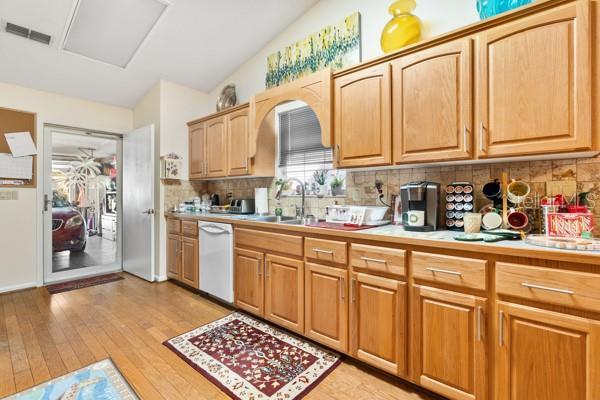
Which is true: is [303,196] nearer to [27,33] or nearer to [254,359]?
[254,359]

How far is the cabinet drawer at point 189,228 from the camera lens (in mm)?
3240

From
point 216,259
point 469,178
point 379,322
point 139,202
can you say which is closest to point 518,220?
point 469,178

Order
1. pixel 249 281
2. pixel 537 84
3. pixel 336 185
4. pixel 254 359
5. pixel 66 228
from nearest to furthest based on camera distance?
pixel 537 84, pixel 254 359, pixel 249 281, pixel 336 185, pixel 66 228

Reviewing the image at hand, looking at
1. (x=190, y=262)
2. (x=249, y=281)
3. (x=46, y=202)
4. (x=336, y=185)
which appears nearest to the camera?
(x=249, y=281)

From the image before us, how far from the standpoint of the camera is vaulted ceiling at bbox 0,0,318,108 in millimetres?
2674

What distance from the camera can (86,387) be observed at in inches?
67.3

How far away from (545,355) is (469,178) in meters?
1.14

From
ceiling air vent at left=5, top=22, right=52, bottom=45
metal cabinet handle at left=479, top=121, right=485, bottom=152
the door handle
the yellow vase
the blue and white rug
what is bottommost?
the blue and white rug

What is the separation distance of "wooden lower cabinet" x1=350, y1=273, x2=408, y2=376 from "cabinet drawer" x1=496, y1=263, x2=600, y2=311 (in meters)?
0.51

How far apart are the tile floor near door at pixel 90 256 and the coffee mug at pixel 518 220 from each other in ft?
15.8

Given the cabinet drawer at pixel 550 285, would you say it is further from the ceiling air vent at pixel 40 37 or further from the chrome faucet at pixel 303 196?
the ceiling air vent at pixel 40 37

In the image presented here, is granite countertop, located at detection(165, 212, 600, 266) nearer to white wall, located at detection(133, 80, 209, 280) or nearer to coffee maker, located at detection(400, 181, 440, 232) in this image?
coffee maker, located at detection(400, 181, 440, 232)

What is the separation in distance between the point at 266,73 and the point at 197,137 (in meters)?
1.26

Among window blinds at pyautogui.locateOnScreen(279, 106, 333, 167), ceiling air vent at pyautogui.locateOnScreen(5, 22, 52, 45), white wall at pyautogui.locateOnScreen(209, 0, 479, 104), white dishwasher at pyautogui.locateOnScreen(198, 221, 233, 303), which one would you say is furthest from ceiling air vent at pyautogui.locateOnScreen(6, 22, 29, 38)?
window blinds at pyautogui.locateOnScreen(279, 106, 333, 167)
